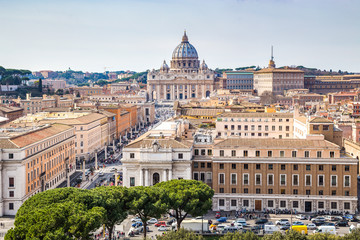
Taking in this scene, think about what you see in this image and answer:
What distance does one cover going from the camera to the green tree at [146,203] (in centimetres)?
4119

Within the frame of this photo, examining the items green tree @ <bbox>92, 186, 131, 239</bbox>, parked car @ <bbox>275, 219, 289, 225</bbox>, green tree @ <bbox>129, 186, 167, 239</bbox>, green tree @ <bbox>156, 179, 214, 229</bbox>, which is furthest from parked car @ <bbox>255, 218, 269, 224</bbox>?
green tree @ <bbox>92, 186, 131, 239</bbox>

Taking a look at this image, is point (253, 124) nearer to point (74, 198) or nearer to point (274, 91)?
point (74, 198)

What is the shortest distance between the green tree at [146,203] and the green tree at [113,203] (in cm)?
50

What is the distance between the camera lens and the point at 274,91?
197 m

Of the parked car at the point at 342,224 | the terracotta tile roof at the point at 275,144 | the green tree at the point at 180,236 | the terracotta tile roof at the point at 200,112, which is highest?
the terracotta tile roof at the point at 200,112

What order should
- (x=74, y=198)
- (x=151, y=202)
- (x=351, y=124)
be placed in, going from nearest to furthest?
(x=74, y=198) → (x=151, y=202) → (x=351, y=124)

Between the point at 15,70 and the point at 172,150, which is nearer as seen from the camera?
the point at 172,150

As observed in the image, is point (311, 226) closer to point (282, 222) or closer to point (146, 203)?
point (282, 222)

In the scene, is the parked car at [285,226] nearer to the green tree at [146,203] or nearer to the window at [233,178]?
the window at [233,178]

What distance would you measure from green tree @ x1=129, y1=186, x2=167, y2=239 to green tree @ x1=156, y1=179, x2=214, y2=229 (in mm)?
930

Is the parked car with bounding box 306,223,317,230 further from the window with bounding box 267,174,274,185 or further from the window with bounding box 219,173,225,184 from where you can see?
the window with bounding box 219,173,225,184

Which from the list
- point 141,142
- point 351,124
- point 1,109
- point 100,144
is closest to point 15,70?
point 1,109

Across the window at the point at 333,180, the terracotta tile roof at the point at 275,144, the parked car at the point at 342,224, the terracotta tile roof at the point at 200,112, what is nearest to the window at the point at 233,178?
the terracotta tile roof at the point at 275,144

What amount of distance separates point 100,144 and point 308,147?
49280 mm
